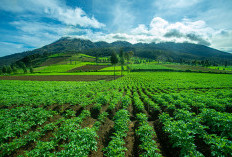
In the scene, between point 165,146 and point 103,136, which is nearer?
point 165,146

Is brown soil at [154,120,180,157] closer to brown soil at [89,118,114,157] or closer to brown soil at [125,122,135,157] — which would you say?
brown soil at [125,122,135,157]

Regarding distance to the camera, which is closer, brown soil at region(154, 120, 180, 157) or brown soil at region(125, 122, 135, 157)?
brown soil at region(154, 120, 180, 157)

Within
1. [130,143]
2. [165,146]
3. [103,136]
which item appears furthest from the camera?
[103,136]

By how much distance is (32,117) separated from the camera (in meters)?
9.62

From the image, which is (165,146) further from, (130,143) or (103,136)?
(103,136)

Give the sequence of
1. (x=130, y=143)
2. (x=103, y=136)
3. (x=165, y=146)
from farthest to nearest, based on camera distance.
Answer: (x=103, y=136) → (x=130, y=143) → (x=165, y=146)

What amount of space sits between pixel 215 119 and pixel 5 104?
27.4 metres

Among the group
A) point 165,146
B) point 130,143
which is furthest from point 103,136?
point 165,146

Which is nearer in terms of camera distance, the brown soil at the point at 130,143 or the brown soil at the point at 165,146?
the brown soil at the point at 165,146

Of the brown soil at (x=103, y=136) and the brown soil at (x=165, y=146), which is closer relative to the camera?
the brown soil at (x=165, y=146)

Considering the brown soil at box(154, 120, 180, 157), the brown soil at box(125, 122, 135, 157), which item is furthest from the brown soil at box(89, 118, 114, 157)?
the brown soil at box(154, 120, 180, 157)

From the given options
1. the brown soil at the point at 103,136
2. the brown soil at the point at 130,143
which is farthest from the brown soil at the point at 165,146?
the brown soil at the point at 103,136

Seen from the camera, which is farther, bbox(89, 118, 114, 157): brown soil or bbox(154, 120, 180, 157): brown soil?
bbox(89, 118, 114, 157): brown soil

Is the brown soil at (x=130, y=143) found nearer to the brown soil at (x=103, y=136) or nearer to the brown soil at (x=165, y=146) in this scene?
the brown soil at (x=103, y=136)
